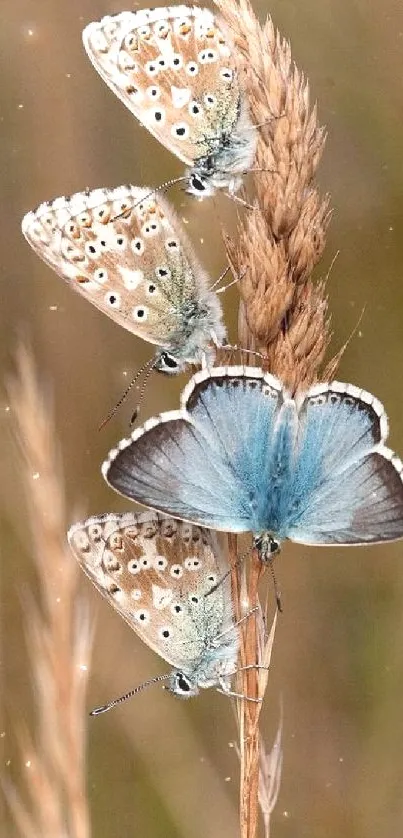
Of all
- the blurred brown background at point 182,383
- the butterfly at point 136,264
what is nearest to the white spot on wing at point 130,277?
the butterfly at point 136,264

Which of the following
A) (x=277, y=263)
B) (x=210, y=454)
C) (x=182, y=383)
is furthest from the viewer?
(x=182, y=383)

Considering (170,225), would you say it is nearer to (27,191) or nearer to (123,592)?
(123,592)

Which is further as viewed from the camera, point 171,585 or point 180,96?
point 180,96

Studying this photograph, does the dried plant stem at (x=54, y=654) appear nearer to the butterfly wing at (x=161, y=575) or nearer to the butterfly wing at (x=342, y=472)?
the butterfly wing at (x=161, y=575)

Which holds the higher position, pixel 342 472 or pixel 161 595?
pixel 342 472

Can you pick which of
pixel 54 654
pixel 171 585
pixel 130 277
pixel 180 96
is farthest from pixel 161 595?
pixel 180 96

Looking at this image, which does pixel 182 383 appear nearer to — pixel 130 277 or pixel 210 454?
pixel 130 277

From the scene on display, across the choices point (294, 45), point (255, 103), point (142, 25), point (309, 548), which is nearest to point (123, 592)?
point (255, 103)
